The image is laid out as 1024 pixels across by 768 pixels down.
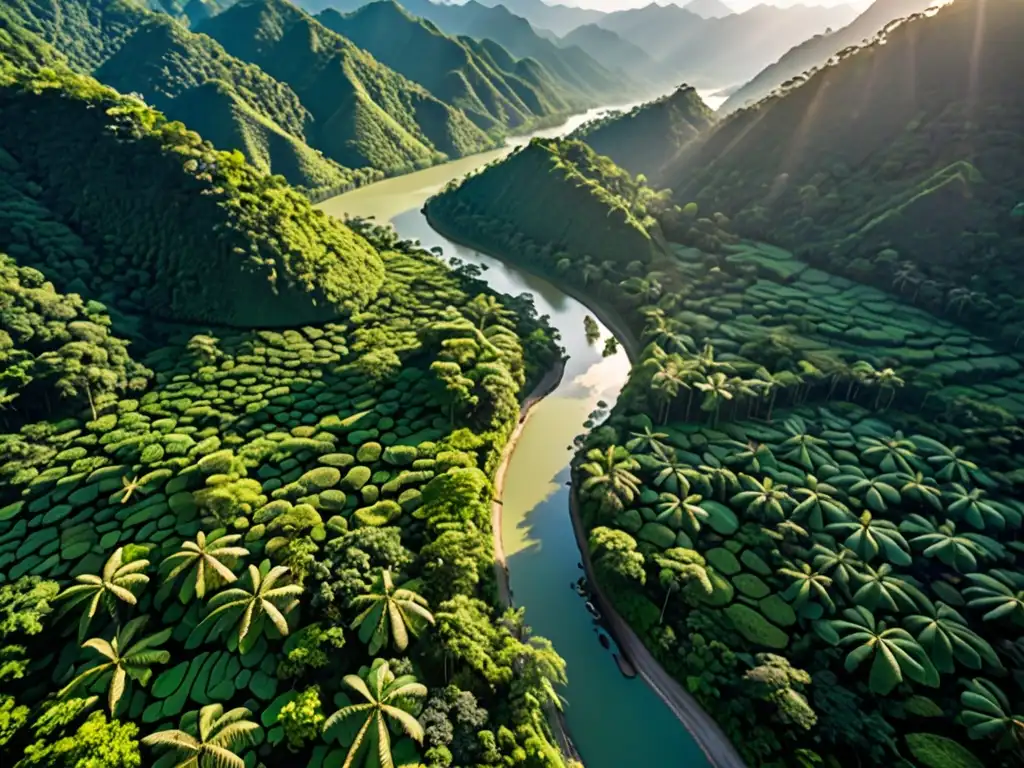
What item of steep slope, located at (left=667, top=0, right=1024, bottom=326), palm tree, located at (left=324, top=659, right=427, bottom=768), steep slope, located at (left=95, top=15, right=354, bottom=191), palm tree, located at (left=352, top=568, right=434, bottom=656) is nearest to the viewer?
palm tree, located at (left=324, top=659, right=427, bottom=768)

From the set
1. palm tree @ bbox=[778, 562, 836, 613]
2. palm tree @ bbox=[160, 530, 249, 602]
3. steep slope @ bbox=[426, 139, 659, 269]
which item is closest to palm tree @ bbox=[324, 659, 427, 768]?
palm tree @ bbox=[160, 530, 249, 602]

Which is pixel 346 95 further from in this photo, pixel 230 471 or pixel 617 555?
pixel 617 555

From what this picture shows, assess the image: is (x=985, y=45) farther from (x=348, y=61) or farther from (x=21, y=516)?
(x=348, y=61)

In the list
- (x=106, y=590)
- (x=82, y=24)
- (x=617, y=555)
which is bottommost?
(x=106, y=590)

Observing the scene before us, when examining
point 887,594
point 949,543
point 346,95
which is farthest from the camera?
point 346,95

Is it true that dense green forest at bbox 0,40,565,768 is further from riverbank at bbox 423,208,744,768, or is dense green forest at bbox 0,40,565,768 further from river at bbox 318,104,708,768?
riverbank at bbox 423,208,744,768

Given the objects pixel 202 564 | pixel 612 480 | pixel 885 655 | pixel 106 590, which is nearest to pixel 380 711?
pixel 202 564
